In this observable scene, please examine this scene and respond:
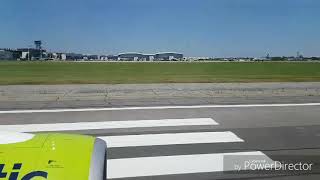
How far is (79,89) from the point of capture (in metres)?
19.1

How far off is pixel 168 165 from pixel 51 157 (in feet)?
14.0

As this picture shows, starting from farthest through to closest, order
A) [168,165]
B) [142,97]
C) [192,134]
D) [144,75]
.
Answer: [144,75] < [142,97] < [192,134] < [168,165]

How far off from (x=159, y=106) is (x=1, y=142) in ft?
36.6

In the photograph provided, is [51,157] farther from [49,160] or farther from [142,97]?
[142,97]

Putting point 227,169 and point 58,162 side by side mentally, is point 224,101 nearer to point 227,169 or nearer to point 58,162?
point 227,169

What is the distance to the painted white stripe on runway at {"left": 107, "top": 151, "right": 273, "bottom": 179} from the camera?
6086 mm

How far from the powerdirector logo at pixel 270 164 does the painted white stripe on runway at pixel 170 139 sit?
1352 millimetres

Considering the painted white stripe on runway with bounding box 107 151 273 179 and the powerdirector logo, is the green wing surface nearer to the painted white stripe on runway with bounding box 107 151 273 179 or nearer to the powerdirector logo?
the painted white stripe on runway with bounding box 107 151 273 179

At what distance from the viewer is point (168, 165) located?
21.1ft

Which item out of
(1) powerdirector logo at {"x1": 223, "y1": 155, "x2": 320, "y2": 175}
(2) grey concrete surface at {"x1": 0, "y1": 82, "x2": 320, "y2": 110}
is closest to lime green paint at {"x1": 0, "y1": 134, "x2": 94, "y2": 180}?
(1) powerdirector logo at {"x1": 223, "y1": 155, "x2": 320, "y2": 175}

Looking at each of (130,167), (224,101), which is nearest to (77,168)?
(130,167)

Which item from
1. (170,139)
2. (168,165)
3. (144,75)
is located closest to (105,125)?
(170,139)

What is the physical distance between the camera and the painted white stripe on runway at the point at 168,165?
6086 mm

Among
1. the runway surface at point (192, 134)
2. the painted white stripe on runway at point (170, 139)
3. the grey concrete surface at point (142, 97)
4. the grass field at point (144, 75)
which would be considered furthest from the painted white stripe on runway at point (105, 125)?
the grass field at point (144, 75)
